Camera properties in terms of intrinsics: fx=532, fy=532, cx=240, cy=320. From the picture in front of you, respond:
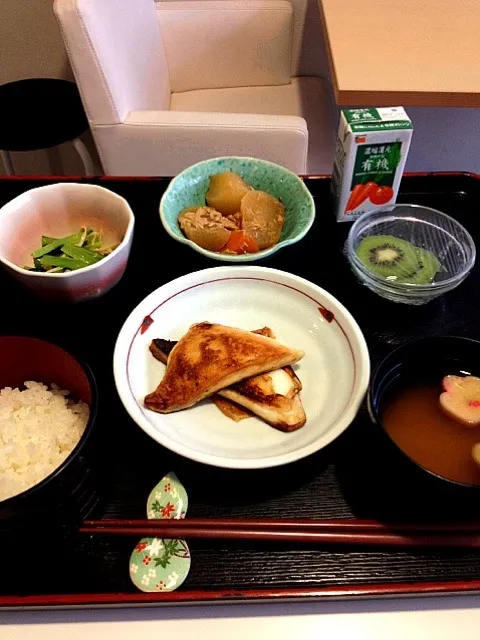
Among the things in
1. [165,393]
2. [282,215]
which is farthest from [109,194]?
[165,393]

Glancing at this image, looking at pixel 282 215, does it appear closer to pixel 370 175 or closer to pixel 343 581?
pixel 370 175

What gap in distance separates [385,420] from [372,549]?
0.18 meters

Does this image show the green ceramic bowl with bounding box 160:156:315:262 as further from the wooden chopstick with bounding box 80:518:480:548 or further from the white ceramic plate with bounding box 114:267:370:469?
the wooden chopstick with bounding box 80:518:480:548

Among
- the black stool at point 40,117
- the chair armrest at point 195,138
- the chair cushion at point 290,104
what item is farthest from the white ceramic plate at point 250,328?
the black stool at point 40,117

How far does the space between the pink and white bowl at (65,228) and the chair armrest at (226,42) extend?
1517 mm

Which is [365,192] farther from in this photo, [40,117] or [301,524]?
[40,117]

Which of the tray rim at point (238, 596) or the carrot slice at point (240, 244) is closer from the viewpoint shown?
the tray rim at point (238, 596)

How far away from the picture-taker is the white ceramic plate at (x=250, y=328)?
807 mm

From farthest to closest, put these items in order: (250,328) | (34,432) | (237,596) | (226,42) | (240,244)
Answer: (226,42), (240,244), (250,328), (34,432), (237,596)

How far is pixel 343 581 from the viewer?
0.73m

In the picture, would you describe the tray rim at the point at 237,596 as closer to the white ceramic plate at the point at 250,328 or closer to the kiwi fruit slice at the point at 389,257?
the white ceramic plate at the point at 250,328

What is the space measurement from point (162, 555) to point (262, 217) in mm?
→ 724

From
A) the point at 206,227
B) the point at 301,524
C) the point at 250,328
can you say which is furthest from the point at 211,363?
the point at 206,227

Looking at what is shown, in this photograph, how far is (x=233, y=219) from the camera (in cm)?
120
